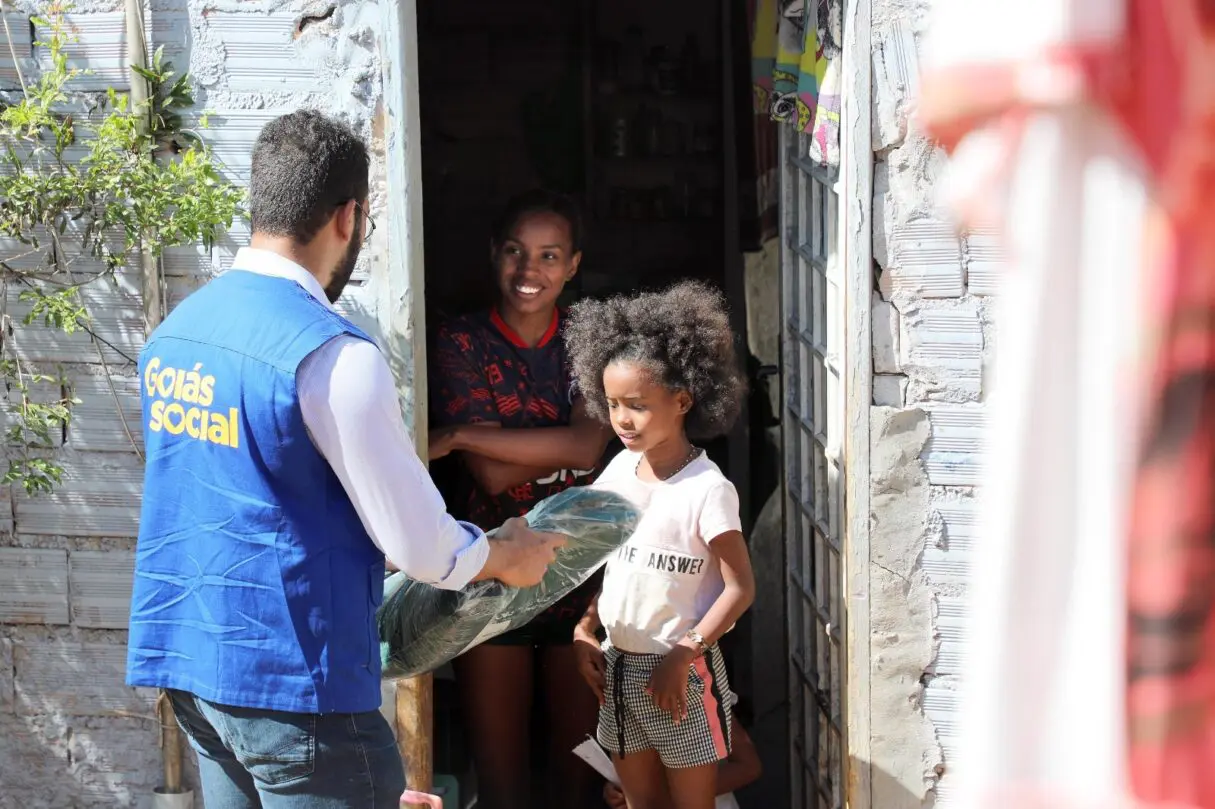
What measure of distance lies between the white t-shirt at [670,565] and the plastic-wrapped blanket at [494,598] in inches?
20.4

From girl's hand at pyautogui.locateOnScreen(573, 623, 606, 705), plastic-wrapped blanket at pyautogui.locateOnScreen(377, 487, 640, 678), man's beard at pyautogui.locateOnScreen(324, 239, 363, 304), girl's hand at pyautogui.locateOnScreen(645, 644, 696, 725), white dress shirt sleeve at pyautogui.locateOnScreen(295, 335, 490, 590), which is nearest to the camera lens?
white dress shirt sleeve at pyautogui.locateOnScreen(295, 335, 490, 590)

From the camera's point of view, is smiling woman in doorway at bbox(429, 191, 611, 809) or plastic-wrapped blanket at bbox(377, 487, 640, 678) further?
smiling woman in doorway at bbox(429, 191, 611, 809)

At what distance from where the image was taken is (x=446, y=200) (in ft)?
21.5

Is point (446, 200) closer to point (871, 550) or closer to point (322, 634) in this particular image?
point (871, 550)

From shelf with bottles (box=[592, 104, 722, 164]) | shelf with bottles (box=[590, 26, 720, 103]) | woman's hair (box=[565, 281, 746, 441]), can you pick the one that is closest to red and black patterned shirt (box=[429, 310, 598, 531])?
woman's hair (box=[565, 281, 746, 441])

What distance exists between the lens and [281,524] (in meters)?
2.62

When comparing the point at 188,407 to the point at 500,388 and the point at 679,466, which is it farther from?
the point at 500,388

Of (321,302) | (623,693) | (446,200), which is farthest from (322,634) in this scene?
(446,200)

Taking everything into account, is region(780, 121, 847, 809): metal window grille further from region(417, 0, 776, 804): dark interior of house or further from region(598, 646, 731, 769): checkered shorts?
region(417, 0, 776, 804): dark interior of house

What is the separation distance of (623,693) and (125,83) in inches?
78.5

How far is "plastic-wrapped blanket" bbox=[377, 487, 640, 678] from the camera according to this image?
3.03 metres

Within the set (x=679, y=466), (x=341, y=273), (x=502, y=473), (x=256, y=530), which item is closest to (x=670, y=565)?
(x=679, y=466)

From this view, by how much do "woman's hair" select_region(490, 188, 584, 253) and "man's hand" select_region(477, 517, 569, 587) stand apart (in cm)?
166

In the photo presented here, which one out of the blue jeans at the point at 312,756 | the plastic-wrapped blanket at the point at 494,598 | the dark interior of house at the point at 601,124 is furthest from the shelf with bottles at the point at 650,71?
the blue jeans at the point at 312,756
